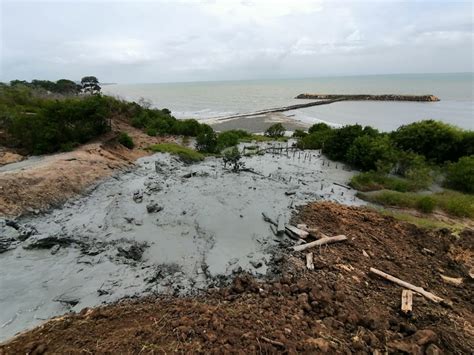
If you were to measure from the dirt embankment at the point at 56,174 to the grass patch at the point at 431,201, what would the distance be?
14.5m

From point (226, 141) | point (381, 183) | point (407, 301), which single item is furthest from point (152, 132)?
point (407, 301)

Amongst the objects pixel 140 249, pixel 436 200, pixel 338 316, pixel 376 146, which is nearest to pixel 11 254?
pixel 140 249

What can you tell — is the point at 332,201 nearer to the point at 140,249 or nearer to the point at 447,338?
the point at 447,338

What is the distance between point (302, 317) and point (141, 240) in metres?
6.07

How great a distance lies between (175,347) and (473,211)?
1354cm

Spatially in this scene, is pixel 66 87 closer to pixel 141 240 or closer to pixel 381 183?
pixel 141 240

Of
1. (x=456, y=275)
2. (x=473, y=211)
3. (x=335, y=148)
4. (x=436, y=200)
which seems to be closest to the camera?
(x=456, y=275)

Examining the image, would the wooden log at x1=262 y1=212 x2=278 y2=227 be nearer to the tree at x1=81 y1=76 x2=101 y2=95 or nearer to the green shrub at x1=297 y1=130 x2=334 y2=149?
the green shrub at x1=297 y1=130 x2=334 y2=149

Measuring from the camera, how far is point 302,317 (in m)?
6.11

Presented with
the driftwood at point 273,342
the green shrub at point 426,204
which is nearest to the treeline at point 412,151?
the green shrub at point 426,204

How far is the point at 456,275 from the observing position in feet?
26.9

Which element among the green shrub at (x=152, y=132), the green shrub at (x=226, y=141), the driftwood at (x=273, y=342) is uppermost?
the green shrub at (x=152, y=132)

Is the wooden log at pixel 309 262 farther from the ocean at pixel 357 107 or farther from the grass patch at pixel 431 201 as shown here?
the ocean at pixel 357 107

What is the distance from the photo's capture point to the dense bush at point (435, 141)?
59.7 feet
